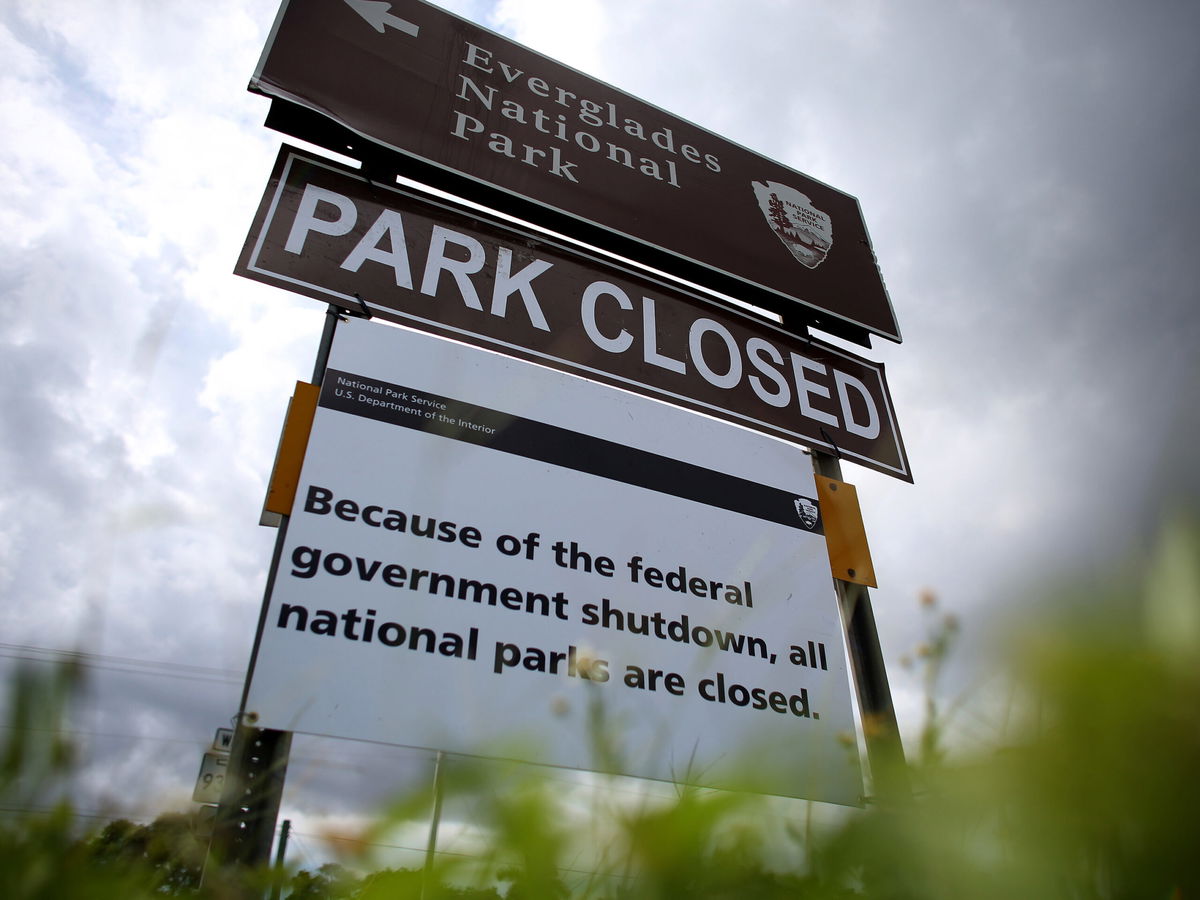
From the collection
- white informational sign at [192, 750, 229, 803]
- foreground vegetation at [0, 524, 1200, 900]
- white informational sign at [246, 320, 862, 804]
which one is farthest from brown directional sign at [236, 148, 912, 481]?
foreground vegetation at [0, 524, 1200, 900]

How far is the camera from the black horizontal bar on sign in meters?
2.21

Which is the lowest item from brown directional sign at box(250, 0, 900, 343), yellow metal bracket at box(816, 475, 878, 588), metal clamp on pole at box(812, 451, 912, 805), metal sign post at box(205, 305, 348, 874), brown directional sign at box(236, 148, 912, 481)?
metal sign post at box(205, 305, 348, 874)

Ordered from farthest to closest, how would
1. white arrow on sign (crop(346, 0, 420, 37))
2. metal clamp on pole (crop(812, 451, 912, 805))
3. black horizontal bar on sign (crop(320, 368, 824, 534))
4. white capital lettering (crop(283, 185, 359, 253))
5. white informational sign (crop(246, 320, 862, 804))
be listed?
white arrow on sign (crop(346, 0, 420, 37)) → metal clamp on pole (crop(812, 451, 912, 805)) → white capital lettering (crop(283, 185, 359, 253)) → black horizontal bar on sign (crop(320, 368, 824, 534)) → white informational sign (crop(246, 320, 862, 804))

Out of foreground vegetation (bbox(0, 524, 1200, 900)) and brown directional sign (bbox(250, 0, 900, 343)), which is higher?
brown directional sign (bbox(250, 0, 900, 343))

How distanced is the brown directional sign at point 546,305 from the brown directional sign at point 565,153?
0.83 feet

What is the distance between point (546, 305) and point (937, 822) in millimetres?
2561

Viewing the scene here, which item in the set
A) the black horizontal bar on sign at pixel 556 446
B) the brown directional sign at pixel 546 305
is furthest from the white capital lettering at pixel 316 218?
the black horizontal bar on sign at pixel 556 446

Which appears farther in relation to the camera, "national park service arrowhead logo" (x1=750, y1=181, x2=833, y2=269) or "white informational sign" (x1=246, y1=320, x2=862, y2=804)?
"national park service arrowhead logo" (x1=750, y1=181, x2=833, y2=269)

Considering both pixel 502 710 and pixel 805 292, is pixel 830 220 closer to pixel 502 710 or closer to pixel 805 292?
pixel 805 292

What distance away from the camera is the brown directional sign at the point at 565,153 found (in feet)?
9.37

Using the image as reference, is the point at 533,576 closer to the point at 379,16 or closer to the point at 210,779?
the point at 210,779

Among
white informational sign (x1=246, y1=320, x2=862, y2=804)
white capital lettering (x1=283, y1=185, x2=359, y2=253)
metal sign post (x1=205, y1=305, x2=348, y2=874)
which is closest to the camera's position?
metal sign post (x1=205, y1=305, x2=348, y2=874)

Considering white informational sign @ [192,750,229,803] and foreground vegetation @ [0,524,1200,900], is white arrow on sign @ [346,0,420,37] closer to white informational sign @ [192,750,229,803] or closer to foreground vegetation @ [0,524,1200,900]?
white informational sign @ [192,750,229,803]

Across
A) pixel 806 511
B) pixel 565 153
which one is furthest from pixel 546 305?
pixel 806 511
